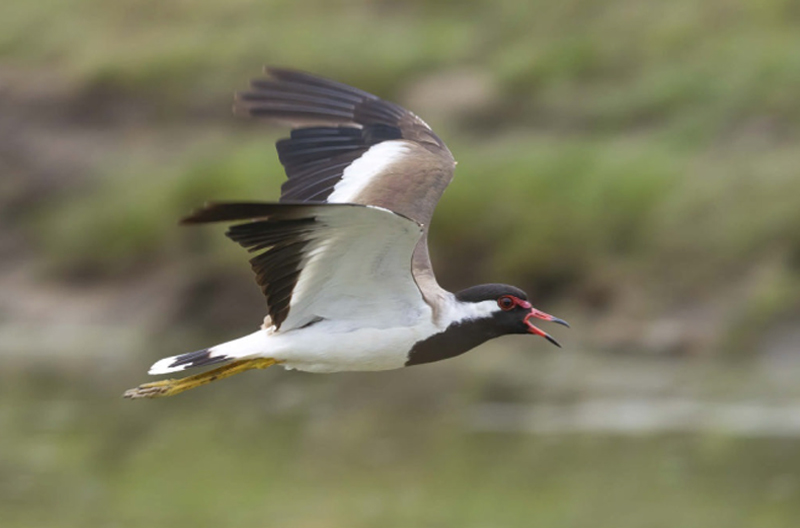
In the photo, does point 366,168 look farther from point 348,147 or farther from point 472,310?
point 472,310

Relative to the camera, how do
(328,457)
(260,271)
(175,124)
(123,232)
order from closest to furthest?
(260,271) → (328,457) → (123,232) → (175,124)

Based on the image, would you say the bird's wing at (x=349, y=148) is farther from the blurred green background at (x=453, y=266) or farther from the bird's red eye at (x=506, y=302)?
the blurred green background at (x=453, y=266)

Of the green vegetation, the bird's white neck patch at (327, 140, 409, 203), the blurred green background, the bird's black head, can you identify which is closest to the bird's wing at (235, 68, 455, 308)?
the bird's white neck patch at (327, 140, 409, 203)

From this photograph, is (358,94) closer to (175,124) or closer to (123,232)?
(123,232)

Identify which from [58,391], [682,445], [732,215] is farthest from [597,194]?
[58,391]

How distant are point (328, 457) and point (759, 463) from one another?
2.73 m

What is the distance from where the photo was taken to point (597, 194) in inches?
536

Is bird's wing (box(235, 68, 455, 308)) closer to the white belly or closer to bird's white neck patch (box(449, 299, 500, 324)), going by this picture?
bird's white neck patch (box(449, 299, 500, 324))

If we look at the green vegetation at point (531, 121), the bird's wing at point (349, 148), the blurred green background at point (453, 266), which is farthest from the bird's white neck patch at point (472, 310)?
the green vegetation at point (531, 121)

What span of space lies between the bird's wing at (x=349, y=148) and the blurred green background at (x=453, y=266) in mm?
3027

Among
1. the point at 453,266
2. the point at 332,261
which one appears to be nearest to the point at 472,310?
the point at 332,261

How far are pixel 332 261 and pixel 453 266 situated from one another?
26.2 ft

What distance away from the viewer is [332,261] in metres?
5.73

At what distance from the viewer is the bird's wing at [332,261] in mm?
5285
